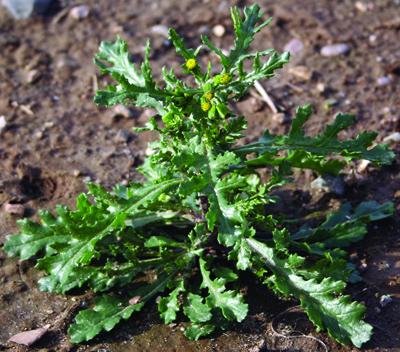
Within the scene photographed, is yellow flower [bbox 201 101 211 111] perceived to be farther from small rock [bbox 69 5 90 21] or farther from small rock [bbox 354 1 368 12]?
small rock [bbox 354 1 368 12]

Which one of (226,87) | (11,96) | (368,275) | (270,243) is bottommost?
(368,275)

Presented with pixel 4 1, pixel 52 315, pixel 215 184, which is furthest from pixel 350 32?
pixel 52 315

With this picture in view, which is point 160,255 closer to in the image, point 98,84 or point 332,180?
point 332,180

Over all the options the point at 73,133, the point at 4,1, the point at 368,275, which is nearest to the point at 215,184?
the point at 368,275

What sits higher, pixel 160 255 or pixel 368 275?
pixel 160 255

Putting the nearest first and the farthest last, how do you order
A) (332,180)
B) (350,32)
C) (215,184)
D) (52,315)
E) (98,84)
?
(215,184)
(52,315)
(332,180)
(98,84)
(350,32)

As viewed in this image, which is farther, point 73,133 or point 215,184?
point 73,133

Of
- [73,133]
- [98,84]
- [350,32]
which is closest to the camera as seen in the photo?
[73,133]
